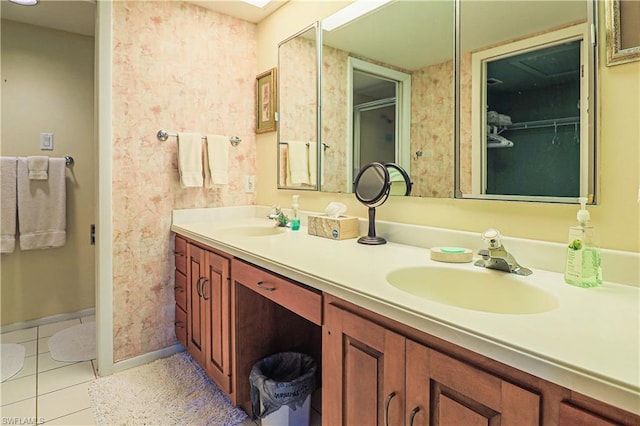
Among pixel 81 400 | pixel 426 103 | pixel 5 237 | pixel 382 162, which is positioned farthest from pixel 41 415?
pixel 426 103

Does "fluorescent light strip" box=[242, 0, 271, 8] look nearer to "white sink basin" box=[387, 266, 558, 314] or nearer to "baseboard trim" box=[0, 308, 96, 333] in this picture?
"white sink basin" box=[387, 266, 558, 314]

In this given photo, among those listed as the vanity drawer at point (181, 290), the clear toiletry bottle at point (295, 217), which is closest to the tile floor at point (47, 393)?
the vanity drawer at point (181, 290)

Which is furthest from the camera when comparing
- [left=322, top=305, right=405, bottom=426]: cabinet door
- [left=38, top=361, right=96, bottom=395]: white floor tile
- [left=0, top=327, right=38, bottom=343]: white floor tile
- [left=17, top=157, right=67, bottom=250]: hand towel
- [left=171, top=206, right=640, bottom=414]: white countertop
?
[left=17, top=157, right=67, bottom=250]: hand towel

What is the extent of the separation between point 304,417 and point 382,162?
46.1 inches

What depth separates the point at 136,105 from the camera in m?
2.05

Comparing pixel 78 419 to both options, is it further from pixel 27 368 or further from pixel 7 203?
pixel 7 203

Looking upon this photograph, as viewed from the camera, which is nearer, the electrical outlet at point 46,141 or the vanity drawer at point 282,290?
the vanity drawer at point 282,290

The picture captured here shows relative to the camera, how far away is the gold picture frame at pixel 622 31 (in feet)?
3.12

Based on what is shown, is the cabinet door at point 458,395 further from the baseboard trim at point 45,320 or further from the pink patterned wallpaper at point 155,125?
the baseboard trim at point 45,320

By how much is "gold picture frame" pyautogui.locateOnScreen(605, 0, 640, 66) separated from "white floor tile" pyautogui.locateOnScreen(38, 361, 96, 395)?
268 cm

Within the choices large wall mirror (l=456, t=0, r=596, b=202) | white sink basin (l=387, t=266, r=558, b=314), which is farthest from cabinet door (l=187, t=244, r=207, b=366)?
large wall mirror (l=456, t=0, r=596, b=202)

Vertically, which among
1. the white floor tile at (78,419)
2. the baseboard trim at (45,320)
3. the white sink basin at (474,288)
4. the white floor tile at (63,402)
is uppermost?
the white sink basin at (474,288)

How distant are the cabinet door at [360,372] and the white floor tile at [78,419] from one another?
1231 millimetres

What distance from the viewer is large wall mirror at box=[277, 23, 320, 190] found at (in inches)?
80.7
